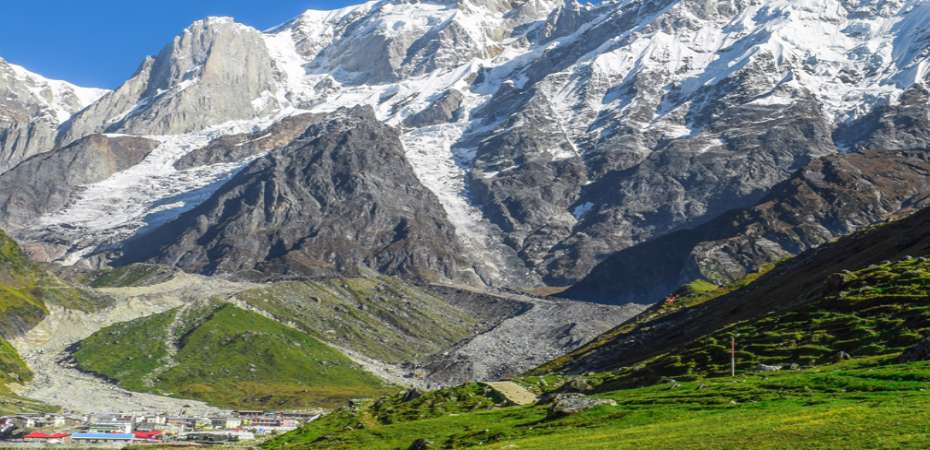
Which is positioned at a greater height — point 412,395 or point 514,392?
point 514,392

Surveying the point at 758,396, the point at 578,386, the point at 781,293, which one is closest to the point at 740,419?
the point at 758,396

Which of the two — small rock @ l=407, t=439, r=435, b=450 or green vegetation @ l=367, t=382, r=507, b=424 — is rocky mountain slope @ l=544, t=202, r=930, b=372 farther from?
small rock @ l=407, t=439, r=435, b=450

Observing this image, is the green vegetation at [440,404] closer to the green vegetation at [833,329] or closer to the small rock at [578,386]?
the small rock at [578,386]

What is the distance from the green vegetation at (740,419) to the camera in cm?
4759

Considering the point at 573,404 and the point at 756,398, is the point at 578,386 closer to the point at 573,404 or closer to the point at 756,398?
the point at 573,404

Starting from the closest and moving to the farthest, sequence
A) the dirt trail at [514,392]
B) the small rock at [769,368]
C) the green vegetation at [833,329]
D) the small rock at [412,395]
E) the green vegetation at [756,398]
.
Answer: the green vegetation at [756,398] < the small rock at [769,368] < the green vegetation at [833,329] < the dirt trail at [514,392] < the small rock at [412,395]

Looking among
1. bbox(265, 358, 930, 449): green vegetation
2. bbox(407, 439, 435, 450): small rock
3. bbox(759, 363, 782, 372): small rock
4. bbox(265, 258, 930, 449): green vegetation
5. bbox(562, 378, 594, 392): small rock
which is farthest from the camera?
bbox(562, 378, 594, 392): small rock

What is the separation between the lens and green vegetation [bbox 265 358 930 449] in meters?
47.6

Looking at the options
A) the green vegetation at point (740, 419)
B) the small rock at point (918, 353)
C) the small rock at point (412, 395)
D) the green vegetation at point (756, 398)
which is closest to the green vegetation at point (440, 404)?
the small rock at point (412, 395)

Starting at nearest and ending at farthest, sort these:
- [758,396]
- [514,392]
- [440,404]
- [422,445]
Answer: [758,396], [422,445], [514,392], [440,404]

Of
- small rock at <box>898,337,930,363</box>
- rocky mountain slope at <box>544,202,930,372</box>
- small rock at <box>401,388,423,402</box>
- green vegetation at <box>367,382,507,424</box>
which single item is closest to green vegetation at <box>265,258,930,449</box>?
green vegetation at <box>367,382,507,424</box>

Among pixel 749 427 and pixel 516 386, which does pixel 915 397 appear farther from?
pixel 516 386

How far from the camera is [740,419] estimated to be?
5712cm

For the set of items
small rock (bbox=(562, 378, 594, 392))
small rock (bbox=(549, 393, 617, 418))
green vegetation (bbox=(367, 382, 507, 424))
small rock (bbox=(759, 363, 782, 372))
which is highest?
small rock (bbox=(759, 363, 782, 372))
